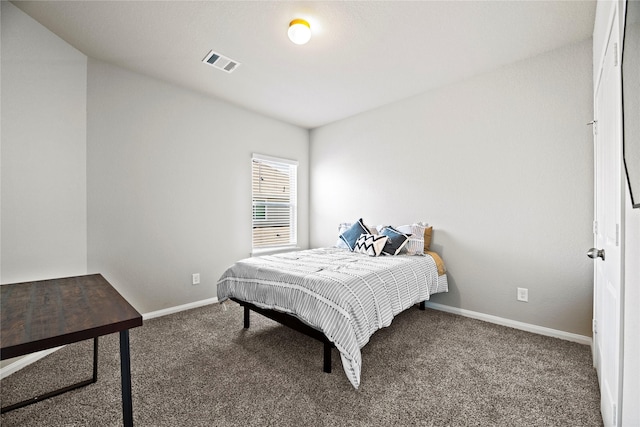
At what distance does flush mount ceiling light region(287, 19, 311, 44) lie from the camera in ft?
7.02

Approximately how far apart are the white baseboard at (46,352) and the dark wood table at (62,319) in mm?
555

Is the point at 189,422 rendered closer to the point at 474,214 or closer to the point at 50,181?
the point at 50,181

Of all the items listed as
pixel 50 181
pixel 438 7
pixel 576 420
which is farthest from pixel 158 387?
pixel 438 7

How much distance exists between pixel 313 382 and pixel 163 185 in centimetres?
255

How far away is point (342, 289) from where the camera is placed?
197 centimetres

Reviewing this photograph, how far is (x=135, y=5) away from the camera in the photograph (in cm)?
202

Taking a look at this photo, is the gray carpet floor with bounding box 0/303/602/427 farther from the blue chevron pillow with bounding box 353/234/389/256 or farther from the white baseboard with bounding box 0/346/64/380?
the blue chevron pillow with bounding box 353/234/389/256

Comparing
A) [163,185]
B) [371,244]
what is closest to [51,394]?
[163,185]

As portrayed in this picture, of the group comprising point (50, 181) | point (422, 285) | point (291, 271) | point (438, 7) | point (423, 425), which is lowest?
point (423, 425)

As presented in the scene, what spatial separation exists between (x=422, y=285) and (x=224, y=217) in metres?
2.51

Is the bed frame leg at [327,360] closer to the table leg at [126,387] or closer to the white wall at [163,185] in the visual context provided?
the table leg at [126,387]

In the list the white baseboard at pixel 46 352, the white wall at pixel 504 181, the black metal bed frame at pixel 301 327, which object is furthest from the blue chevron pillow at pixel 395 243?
the white baseboard at pixel 46 352

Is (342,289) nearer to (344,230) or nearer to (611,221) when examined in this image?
(611,221)

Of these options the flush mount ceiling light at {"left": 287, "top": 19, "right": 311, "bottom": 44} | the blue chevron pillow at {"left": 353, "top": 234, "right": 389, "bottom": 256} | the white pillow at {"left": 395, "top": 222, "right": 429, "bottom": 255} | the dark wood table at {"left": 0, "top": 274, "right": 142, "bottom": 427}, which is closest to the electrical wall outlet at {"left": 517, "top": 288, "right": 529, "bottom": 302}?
the white pillow at {"left": 395, "top": 222, "right": 429, "bottom": 255}
